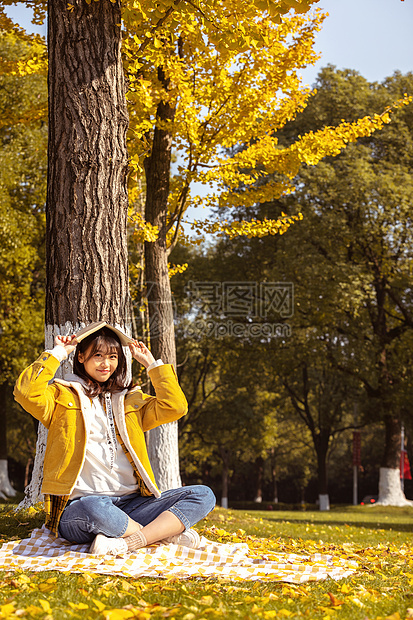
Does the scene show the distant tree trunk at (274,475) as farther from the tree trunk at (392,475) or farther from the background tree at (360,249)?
the background tree at (360,249)

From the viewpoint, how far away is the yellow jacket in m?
3.49

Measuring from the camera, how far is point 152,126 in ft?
23.5

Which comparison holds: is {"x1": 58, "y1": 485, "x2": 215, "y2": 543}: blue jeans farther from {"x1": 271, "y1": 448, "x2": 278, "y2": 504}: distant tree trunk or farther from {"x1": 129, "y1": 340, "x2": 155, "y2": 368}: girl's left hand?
{"x1": 271, "y1": 448, "x2": 278, "y2": 504}: distant tree trunk

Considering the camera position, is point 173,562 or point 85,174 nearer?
point 173,562

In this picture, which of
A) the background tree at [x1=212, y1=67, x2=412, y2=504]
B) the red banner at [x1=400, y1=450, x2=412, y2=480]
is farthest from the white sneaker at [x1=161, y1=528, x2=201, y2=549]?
the red banner at [x1=400, y1=450, x2=412, y2=480]

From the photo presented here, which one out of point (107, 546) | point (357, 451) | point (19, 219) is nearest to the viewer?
point (107, 546)

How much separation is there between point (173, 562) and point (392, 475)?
16.4 metres

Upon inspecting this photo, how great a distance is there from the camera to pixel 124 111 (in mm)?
4805

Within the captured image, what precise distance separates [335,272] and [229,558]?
13.3m

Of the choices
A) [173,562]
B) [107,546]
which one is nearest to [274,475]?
[173,562]

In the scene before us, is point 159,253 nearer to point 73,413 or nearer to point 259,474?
point 73,413

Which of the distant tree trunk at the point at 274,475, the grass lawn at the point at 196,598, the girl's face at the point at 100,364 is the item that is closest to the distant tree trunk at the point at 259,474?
the distant tree trunk at the point at 274,475

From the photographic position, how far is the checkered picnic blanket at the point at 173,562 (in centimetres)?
311

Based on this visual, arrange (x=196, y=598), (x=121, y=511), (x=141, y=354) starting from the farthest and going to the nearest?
(x=141, y=354)
(x=121, y=511)
(x=196, y=598)
